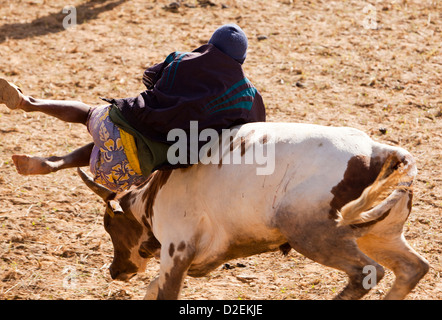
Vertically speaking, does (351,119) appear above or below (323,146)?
below

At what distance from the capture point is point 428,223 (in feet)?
17.4

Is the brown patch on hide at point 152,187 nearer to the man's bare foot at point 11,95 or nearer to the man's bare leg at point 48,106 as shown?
the man's bare leg at point 48,106

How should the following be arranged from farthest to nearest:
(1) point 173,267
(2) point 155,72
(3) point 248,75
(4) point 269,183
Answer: (3) point 248,75, (2) point 155,72, (1) point 173,267, (4) point 269,183

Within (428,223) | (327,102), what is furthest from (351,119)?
(428,223)

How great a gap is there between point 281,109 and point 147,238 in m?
2.91

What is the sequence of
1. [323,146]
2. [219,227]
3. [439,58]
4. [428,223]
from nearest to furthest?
[323,146] → [219,227] → [428,223] → [439,58]

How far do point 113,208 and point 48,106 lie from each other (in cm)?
79

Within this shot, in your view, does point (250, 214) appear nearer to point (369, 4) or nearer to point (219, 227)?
point (219, 227)

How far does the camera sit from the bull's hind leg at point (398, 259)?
A: 3.87 metres

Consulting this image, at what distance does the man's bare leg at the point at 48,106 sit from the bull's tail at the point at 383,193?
188cm

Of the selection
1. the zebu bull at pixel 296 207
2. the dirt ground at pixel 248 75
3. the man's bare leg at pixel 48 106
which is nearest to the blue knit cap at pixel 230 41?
the zebu bull at pixel 296 207

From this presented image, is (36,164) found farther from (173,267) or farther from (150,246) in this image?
(173,267)

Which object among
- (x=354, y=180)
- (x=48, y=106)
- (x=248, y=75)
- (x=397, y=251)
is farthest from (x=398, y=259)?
(x=248, y=75)

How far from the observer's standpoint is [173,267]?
408 centimetres
